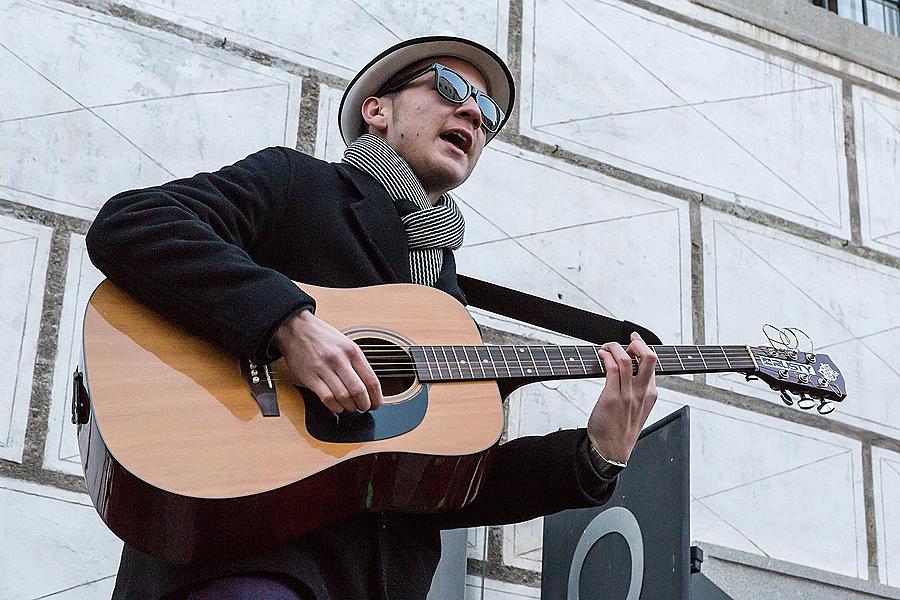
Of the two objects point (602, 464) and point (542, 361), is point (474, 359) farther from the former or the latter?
point (602, 464)

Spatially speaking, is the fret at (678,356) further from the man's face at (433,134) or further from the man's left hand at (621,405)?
the man's face at (433,134)

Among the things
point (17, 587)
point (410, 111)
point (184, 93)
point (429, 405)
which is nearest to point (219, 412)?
point (429, 405)

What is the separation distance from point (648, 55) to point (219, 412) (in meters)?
2.98

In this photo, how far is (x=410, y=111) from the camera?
2963 mm

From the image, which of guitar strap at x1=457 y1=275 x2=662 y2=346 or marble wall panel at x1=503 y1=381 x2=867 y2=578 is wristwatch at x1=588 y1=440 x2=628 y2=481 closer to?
guitar strap at x1=457 y1=275 x2=662 y2=346

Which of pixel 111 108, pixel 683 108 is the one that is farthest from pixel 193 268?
pixel 683 108

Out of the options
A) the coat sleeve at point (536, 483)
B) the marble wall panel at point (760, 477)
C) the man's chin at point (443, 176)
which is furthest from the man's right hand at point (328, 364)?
the marble wall panel at point (760, 477)

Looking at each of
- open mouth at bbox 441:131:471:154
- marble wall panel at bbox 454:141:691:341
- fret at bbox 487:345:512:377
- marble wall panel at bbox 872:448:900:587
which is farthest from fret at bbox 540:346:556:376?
marble wall panel at bbox 872:448:900:587

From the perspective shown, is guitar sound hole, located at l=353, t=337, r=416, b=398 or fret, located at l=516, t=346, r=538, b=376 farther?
fret, located at l=516, t=346, r=538, b=376

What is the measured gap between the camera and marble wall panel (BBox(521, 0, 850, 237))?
4.57 metres

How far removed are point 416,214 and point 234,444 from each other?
709 millimetres

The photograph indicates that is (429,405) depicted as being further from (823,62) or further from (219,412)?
(823,62)

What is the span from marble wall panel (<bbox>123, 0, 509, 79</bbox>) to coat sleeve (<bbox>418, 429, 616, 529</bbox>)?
6.10ft

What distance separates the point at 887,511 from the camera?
4414mm
